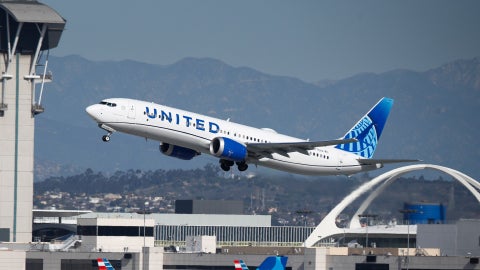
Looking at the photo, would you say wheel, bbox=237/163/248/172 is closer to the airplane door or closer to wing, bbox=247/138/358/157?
wing, bbox=247/138/358/157

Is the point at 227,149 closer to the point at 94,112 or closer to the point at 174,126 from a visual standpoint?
the point at 174,126

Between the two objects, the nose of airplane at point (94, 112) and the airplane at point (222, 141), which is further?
the airplane at point (222, 141)

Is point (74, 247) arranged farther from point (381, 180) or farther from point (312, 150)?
point (312, 150)

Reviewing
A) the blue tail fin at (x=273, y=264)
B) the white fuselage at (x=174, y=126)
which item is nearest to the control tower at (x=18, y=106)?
the blue tail fin at (x=273, y=264)

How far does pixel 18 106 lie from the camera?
189 m

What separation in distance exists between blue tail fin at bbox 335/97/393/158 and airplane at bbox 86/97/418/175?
9.24 feet

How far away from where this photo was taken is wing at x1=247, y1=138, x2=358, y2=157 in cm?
10375

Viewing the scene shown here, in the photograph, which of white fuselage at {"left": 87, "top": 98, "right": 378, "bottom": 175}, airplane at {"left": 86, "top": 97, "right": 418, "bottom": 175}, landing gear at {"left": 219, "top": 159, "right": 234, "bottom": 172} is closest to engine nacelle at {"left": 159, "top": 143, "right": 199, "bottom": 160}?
airplane at {"left": 86, "top": 97, "right": 418, "bottom": 175}

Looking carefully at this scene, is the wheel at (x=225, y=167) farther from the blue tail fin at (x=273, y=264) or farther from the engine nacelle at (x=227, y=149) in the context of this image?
the blue tail fin at (x=273, y=264)

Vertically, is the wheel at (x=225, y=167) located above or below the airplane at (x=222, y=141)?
below

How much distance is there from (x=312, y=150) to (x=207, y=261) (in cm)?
4746

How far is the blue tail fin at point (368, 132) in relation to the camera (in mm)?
119875

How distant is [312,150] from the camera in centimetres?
11219

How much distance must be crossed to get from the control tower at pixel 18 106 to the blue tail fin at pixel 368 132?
73.2 meters
